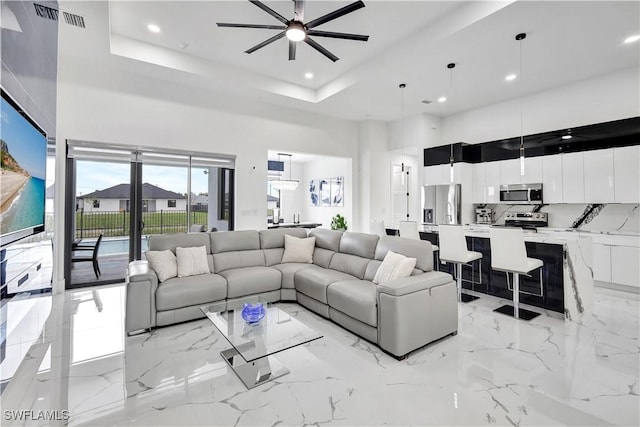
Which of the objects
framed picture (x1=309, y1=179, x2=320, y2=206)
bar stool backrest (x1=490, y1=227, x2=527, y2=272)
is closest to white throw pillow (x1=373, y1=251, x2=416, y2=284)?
bar stool backrest (x1=490, y1=227, x2=527, y2=272)

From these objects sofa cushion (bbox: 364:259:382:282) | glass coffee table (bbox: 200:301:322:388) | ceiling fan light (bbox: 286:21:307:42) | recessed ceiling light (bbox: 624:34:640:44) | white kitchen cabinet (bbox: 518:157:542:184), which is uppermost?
recessed ceiling light (bbox: 624:34:640:44)

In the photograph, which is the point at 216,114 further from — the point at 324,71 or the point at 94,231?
the point at 94,231

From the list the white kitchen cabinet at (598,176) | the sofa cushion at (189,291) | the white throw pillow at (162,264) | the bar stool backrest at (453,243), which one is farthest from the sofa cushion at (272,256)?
the white kitchen cabinet at (598,176)

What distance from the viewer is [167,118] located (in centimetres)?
512

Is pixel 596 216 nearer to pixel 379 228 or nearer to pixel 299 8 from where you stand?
pixel 379 228

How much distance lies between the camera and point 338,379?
7.47 ft

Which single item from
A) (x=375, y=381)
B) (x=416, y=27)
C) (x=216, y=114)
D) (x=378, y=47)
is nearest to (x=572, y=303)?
(x=375, y=381)

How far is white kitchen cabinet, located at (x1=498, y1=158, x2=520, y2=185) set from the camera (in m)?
5.63

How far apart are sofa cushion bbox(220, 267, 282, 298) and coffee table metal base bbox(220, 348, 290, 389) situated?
1033 millimetres

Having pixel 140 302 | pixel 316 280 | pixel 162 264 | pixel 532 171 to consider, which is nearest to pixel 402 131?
pixel 532 171

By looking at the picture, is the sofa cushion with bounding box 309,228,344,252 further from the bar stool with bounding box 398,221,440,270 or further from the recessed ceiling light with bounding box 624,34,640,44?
the recessed ceiling light with bounding box 624,34,640,44

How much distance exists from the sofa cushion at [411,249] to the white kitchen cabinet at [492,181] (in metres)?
3.52

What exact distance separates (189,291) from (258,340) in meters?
1.40

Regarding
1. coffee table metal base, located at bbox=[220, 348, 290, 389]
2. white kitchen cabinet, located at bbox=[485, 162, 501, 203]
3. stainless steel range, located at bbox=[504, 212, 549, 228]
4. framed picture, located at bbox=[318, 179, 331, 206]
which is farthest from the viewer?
framed picture, located at bbox=[318, 179, 331, 206]
